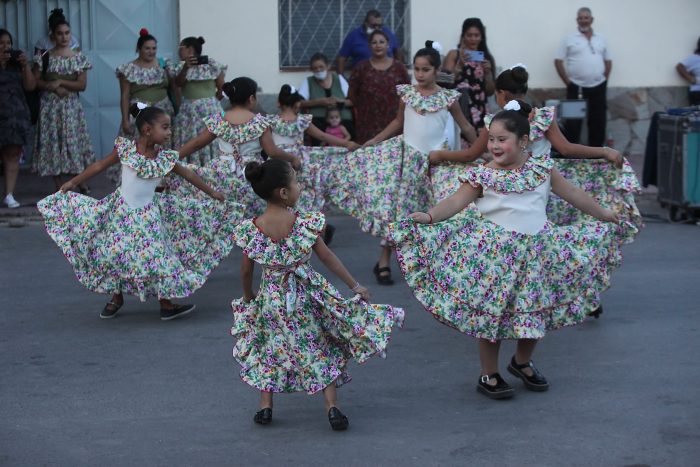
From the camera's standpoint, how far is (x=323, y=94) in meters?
14.1

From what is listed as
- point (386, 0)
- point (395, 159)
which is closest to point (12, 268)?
point (395, 159)

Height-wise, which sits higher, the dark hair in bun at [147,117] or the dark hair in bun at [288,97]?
the dark hair in bun at [147,117]

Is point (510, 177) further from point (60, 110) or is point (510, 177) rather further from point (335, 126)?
point (60, 110)

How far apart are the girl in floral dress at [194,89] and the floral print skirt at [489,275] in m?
6.80

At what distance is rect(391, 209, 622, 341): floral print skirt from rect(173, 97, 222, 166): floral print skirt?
6.82m

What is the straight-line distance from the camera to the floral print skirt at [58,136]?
13531 mm

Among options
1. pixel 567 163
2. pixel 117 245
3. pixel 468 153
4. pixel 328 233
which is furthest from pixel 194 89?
pixel 468 153

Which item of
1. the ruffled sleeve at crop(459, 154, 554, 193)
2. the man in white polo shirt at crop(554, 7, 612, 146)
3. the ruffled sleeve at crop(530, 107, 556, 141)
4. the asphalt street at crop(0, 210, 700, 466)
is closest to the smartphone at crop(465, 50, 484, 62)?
the man in white polo shirt at crop(554, 7, 612, 146)

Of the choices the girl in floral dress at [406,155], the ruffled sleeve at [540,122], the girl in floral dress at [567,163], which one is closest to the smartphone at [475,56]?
the girl in floral dress at [406,155]

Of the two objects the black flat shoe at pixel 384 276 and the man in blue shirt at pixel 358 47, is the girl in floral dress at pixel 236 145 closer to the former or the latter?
the black flat shoe at pixel 384 276

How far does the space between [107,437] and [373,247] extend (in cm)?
553

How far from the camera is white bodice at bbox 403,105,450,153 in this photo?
9.65 meters

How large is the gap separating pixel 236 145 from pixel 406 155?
4.30 feet

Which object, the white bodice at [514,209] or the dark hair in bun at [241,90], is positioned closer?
the white bodice at [514,209]
